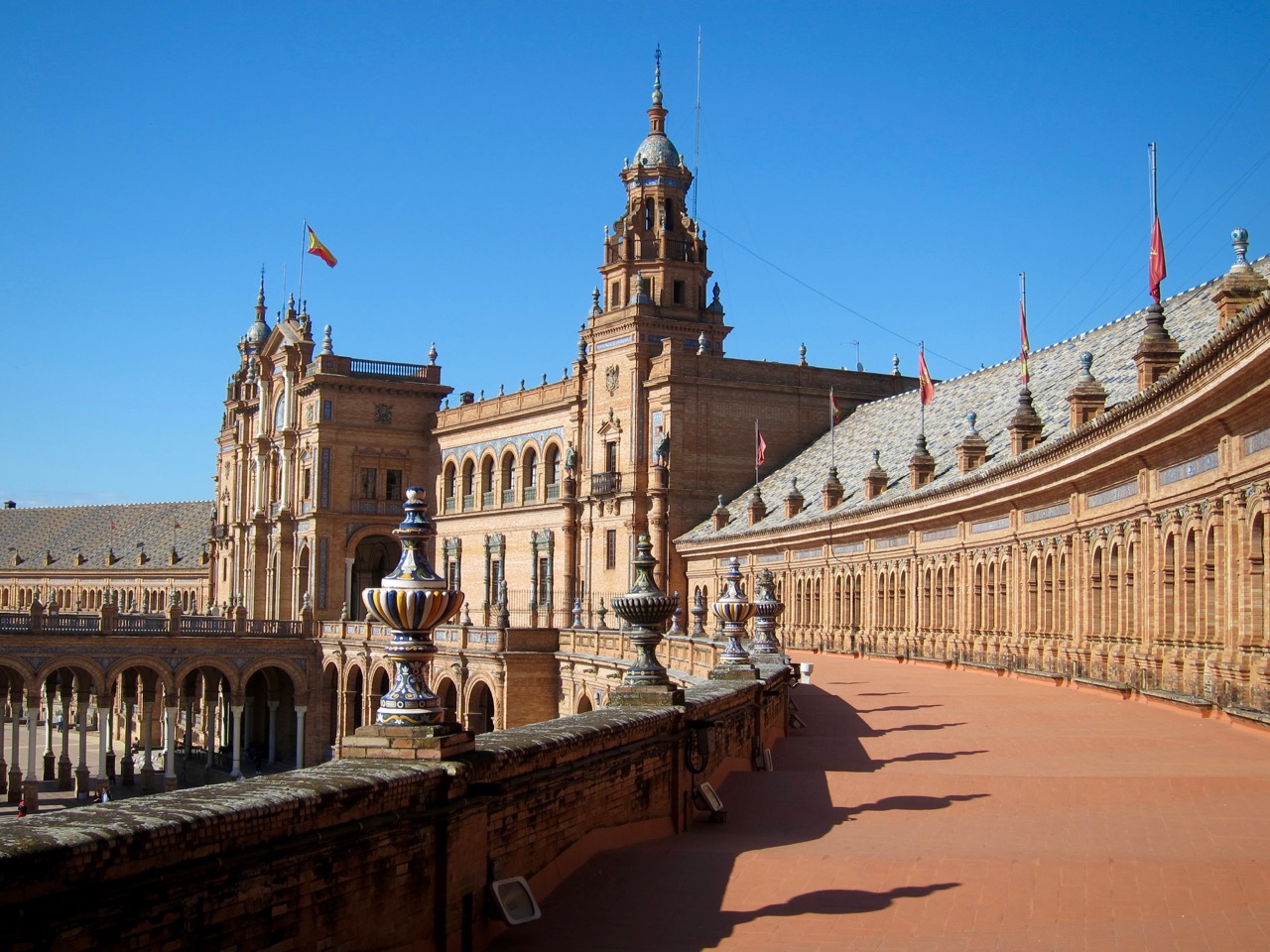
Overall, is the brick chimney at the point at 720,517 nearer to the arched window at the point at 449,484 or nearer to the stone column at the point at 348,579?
the arched window at the point at 449,484

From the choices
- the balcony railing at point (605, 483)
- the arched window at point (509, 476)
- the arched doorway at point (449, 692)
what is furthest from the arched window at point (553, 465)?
the arched doorway at point (449, 692)

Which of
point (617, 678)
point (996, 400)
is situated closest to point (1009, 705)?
point (617, 678)

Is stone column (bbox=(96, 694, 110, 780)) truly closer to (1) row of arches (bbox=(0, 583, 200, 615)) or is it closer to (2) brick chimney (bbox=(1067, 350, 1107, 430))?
(2) brick chimney (bbox=(1067, 350, 1107, 430))

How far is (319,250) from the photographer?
251 feet

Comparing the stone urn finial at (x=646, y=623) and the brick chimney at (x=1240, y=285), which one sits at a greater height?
the brick chimney at (x=1240, y=285)

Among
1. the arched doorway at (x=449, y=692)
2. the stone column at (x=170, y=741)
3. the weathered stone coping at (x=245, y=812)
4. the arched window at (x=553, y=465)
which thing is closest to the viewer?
the weathered stone coping at (x=245, y=812)

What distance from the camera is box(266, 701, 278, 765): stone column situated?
68.4m

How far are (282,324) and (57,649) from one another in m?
27.1

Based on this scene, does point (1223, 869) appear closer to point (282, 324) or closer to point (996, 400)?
point (996, 400)

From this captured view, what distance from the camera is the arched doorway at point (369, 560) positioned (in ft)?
254

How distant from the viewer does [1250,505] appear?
20.7 meters

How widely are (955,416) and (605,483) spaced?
17.0 m

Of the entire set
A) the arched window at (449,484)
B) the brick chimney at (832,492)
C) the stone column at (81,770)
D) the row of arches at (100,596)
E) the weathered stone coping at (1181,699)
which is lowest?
the stone column at (81,770)

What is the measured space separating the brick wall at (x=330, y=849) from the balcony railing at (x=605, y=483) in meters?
48.1
